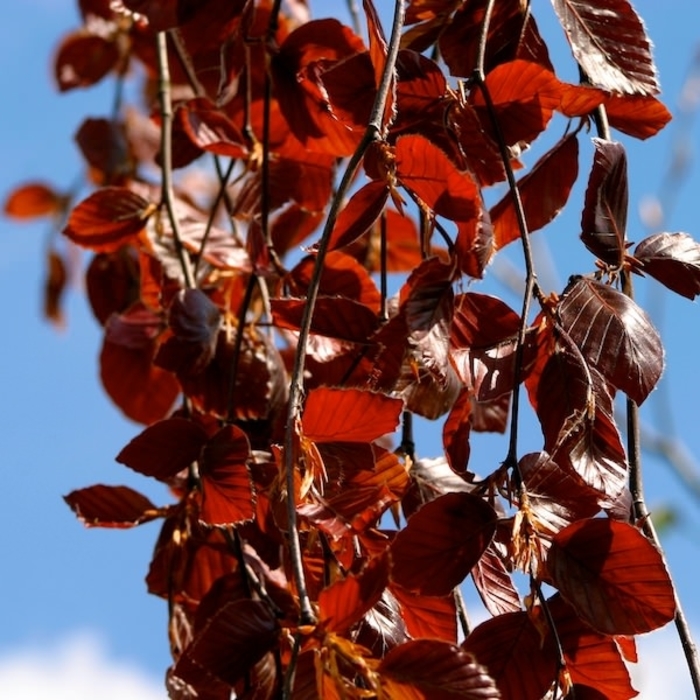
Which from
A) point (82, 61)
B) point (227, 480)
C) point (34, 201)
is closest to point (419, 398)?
point (227, 480)

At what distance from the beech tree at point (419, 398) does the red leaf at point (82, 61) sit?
0.57 meters

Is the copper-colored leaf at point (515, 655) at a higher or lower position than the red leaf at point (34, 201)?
lower

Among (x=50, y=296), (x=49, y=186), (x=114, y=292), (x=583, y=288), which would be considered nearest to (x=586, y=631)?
(x=583, y=288)

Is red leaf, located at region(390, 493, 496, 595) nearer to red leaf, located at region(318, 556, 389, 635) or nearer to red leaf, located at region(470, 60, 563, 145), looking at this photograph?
red leaf, located at region(318, 556, 389, 635)

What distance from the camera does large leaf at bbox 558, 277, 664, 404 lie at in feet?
2.04

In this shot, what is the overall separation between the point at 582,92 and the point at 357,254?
1.71ft

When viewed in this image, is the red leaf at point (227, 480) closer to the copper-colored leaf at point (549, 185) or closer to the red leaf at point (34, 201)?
the copper-colored leaf at point (549, 185)

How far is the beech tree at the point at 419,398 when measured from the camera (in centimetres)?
59

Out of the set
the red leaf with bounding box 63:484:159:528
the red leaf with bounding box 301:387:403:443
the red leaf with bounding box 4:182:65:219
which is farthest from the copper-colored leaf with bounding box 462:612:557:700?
the red leaf with bounding box 4:182:65:219

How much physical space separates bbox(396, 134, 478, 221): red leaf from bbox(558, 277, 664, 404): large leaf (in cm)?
7

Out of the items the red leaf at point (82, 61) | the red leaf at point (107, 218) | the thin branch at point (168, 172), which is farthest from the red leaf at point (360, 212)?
the red leaf at point (82, 61)

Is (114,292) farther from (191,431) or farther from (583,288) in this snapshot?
(583,288)

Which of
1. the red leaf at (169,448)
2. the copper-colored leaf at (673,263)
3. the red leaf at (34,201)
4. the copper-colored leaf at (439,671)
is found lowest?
the copper-colored leaf at (439,671)

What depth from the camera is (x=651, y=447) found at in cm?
311
